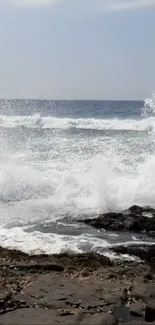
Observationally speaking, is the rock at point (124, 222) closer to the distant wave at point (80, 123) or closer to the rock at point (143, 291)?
the rock at point (143, 291)

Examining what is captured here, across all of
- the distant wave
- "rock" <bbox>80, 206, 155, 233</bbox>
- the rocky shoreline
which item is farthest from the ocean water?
the distant wave

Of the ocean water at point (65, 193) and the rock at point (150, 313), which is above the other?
the rock at point (150, 313)

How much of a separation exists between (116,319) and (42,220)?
5.47 meters

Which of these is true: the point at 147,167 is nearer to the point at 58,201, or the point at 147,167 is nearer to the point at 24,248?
the point at 58,201

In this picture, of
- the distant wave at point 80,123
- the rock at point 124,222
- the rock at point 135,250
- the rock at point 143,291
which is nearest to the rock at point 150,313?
the rock at point 143,291

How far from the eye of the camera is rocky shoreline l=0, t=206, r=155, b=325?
441 centimetres

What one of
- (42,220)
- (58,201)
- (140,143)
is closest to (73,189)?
(58,201)

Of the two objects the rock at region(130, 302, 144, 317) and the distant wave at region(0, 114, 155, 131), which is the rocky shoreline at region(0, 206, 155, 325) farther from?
the distant wave at region(0, 114, 155, 131)

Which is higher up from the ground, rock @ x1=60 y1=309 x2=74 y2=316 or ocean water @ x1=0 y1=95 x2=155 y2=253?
rock @ x1=60 y1=309 x2=74 y2=316

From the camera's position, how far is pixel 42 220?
32.0 ft

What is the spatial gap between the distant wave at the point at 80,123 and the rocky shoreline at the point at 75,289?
87.0 feet

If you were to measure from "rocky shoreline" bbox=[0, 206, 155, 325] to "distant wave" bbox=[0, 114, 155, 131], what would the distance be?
26514mm

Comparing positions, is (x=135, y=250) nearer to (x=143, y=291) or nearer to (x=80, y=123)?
(x=143, y=291)

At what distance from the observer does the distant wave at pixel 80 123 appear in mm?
33909
